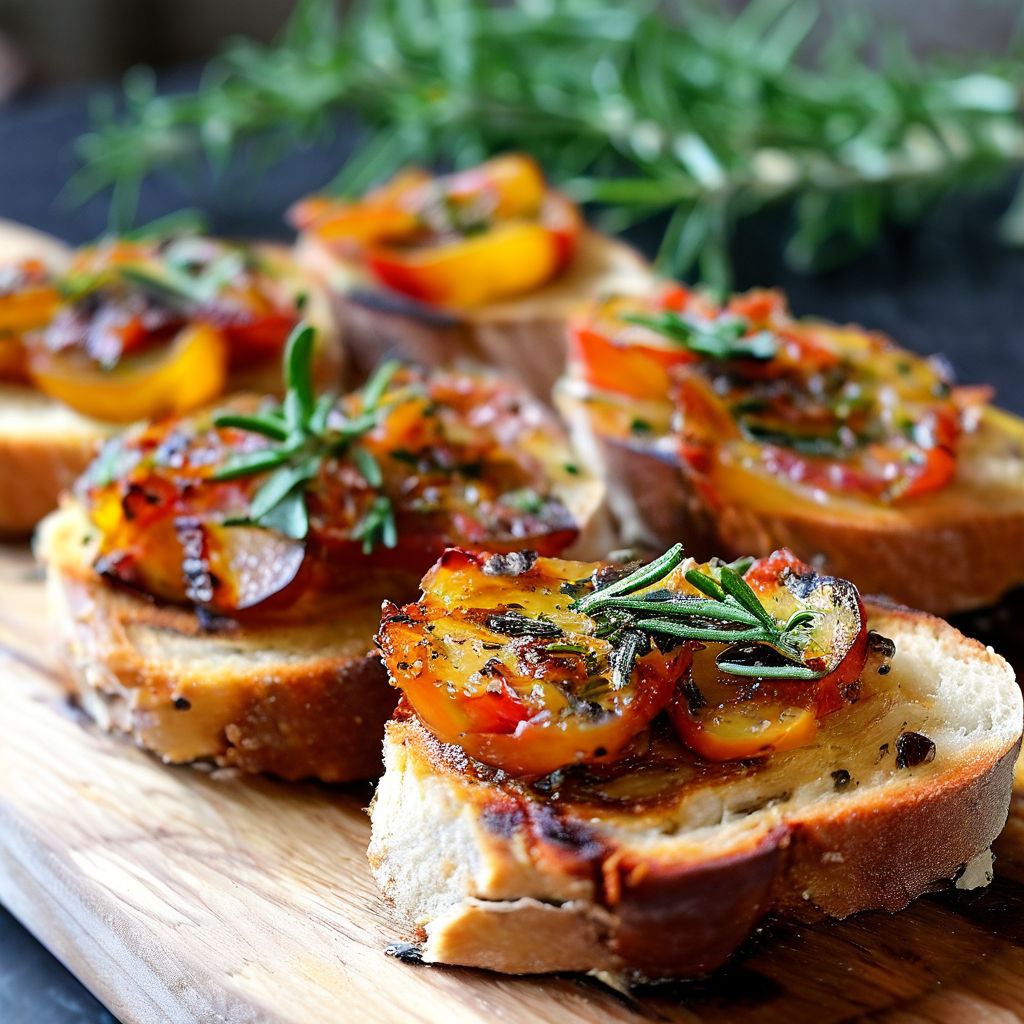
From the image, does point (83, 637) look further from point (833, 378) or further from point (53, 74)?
point (53, 74)

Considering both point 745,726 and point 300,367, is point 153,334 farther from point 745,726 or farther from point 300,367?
point 745,726

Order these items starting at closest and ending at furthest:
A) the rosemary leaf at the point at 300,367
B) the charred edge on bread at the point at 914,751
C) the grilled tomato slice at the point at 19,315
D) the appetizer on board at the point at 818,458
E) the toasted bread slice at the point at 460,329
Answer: the charred edge on bread at the point at 914,751
the rosemary leaf at the point at 300,367
the appetizer on board at the point at 818,458
the grilled tomato slice at the point at 19,315
the toasted bread slice at the point at 460,329

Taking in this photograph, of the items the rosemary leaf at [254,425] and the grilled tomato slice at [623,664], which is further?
the rosemary leaf at [254,425]

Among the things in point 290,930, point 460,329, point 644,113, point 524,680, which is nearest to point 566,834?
point 524,680

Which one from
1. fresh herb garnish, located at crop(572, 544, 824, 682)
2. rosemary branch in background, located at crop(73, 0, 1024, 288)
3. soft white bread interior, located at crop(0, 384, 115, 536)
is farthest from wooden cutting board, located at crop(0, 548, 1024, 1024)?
rosemary branch in background, located at crop(73, 0, 1024, 288)

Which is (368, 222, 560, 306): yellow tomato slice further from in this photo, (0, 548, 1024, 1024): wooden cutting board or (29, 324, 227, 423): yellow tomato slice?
(0, 548, 1024, 1024): wooden cutting board

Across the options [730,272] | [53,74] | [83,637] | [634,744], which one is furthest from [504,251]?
[53,74]

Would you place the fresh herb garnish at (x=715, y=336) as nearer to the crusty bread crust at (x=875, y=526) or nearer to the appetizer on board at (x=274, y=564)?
the crusty bread crust at (x=875, y=526)

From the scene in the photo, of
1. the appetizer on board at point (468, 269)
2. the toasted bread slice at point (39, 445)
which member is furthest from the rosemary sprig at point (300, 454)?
the appetizer on board at point (468, 269)
